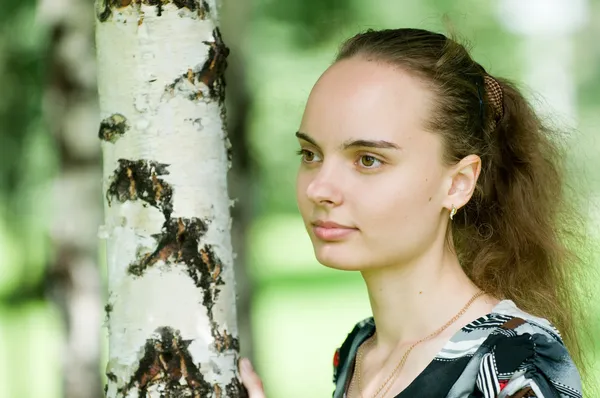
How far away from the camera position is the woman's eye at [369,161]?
229cm

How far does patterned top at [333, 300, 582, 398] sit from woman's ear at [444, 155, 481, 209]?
288 mm

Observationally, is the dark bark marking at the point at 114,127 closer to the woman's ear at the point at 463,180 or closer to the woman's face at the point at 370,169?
the woman's face at the point at 370,169

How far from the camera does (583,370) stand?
2.92 metres

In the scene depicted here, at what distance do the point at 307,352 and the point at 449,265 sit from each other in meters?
8.05

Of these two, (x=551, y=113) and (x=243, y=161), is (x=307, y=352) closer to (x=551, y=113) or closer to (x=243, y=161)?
(x=243, y=161)

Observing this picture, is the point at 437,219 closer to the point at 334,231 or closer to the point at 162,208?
the point at 334,231

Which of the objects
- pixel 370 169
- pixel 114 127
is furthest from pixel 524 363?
pixel 114 127

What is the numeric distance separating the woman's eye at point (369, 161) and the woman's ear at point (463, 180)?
0.79ft

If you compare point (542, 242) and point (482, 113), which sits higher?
point (482, 113)

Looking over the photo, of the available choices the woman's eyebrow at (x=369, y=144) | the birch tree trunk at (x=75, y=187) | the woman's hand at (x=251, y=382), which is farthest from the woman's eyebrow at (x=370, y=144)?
the birch tree trunk at (x=75, y=187)

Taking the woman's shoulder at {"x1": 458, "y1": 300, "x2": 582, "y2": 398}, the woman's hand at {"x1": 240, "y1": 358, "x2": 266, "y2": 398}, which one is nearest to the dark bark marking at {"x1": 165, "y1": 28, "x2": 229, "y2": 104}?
the woman's hand at {"x1": 240, "y1": 358, "x2": 266, "y2": 398}

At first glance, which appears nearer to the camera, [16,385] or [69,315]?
[69,315]

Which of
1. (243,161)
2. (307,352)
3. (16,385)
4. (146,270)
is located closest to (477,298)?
(146,270)

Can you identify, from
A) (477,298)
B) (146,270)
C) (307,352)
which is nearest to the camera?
(146,270)
